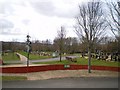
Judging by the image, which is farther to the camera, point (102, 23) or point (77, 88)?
point (102, 23)

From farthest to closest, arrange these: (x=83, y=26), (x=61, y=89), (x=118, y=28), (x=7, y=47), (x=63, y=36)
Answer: (x=7, y=47), (x=63, y=36), (x=83, y=26), (x=118, y=28), (x=61, y=89)

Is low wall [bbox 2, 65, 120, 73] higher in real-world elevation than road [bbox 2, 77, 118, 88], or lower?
higher

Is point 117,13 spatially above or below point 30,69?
above

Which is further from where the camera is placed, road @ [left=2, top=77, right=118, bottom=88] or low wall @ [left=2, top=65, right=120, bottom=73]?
low wall @ [left=2, top=65, right=120, bottom=73]

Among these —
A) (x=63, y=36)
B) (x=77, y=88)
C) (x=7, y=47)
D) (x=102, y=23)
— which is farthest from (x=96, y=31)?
(x=7, y=47)

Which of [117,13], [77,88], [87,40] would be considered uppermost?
[117,13]

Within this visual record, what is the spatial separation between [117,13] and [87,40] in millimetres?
10969

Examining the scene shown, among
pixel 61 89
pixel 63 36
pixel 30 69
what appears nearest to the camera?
pixel 61 89

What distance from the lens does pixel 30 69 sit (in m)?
28.0

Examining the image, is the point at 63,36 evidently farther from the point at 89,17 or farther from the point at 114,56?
the point at 89,17

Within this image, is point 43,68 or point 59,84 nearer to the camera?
point 59,84

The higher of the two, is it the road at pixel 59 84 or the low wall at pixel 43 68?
the low wall at pixel 43 68

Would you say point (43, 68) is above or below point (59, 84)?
above

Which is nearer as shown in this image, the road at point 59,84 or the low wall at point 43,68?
the road at point 59,84
